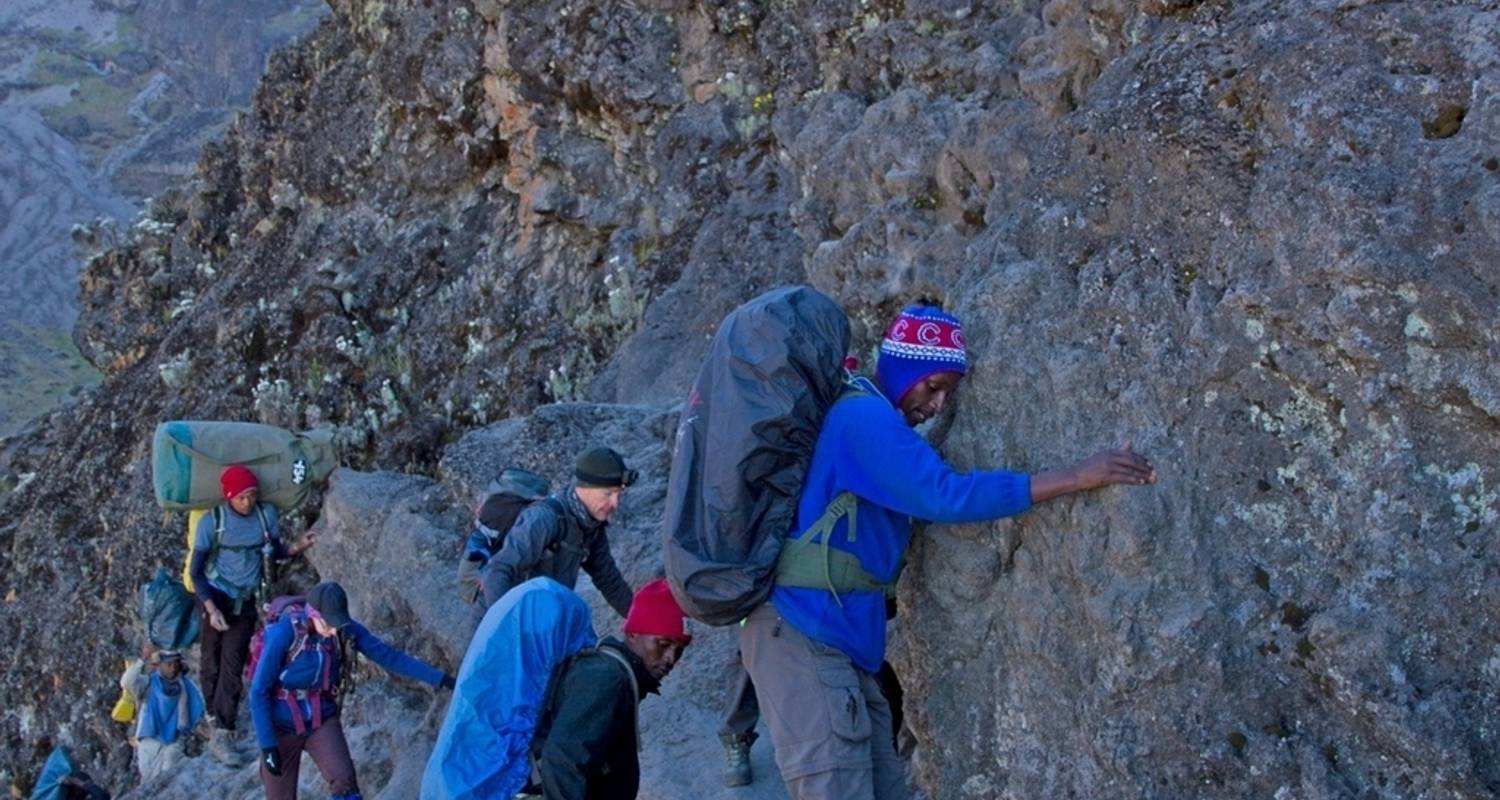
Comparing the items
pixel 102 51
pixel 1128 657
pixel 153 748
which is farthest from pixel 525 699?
pixel 102 51

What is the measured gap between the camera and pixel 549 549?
718 centimetres

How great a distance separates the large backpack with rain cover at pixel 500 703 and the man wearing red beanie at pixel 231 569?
548cm

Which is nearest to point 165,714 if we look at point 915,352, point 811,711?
point 811,711

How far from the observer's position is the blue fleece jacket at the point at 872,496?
4.72 meters

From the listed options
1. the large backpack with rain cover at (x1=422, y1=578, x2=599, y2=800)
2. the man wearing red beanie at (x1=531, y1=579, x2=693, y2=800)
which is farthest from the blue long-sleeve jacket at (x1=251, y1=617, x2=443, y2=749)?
the man wearing red beanie at (x1=531, y1=579, x2=693, y2=800)

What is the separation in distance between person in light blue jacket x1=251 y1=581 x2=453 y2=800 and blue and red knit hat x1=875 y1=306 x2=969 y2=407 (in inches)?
161

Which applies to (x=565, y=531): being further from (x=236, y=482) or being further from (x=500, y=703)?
(x=236, y=482)

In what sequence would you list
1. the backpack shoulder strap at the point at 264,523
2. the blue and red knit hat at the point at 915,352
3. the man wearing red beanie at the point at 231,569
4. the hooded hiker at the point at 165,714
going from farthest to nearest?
the hooded hiker at the point at 165,714 → the backpack shoulder strap at the point at 264,523 → the man wearing red beanie at the point at 231,569 → the blue and red knit hat at the point at 915,352

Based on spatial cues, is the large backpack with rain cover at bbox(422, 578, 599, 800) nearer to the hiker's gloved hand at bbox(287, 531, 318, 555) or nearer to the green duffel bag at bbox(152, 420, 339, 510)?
the hiker's gloved hand at bbox(287, 531, 318, 555)

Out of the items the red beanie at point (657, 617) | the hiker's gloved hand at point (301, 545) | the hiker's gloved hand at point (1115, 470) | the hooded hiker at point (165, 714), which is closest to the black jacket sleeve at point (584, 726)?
the red beanie at point (657, 617)

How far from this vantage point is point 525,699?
483 cm

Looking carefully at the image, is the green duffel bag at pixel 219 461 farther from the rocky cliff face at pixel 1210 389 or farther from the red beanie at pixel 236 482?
the rocky cliff face at pixel 1210 389

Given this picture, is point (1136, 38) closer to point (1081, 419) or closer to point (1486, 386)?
point (1081, 419)

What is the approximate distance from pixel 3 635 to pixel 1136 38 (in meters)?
15.0
